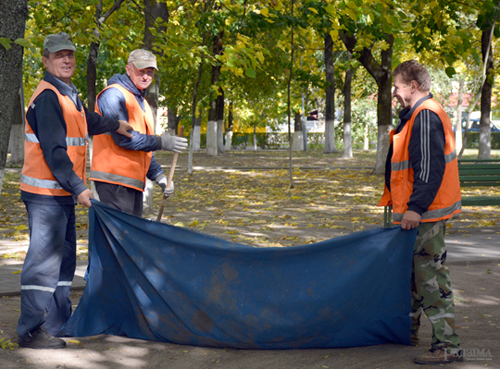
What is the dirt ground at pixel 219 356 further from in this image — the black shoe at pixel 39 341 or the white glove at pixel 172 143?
the white glove at pixel 172 143

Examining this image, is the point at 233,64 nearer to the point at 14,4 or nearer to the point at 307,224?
the point at 307,224

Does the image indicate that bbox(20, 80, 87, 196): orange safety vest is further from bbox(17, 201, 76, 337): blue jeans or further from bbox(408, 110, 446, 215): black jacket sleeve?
bbox(408, 110, 446, 215): black jacket sleeve

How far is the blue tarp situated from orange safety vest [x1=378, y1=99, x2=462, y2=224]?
0.66 feet

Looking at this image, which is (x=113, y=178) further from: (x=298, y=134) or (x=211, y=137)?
(x=298, y=134)

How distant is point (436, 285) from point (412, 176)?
2.40 feet

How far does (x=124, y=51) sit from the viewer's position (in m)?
12.4

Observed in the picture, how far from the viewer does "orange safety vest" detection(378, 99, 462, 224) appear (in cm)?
373

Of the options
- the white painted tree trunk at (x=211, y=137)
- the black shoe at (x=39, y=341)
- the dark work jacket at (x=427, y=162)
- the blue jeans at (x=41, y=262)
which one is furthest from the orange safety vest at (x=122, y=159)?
the white painted tree trunk at (x=211, y=137)

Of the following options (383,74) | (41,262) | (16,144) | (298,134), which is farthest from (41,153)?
(298,134)

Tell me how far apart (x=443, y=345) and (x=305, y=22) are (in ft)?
32.9

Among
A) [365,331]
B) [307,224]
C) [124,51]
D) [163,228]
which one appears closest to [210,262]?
[163,228]

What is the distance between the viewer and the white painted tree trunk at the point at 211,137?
94.0ft

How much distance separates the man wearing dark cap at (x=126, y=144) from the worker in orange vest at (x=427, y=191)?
1611mm

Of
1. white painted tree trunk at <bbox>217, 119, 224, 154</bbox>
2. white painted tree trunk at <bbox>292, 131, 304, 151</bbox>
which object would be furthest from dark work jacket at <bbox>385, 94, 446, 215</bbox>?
white painted tree trunk at <bbox>292, 131, 304, 151</bbox>
